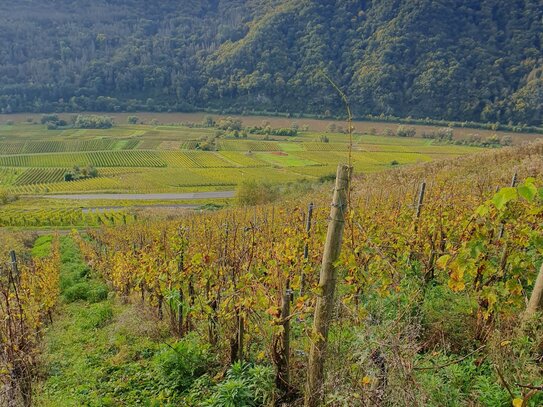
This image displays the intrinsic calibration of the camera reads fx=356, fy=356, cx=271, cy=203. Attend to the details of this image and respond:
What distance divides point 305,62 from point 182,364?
14411 cm

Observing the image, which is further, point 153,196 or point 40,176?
point 40,176

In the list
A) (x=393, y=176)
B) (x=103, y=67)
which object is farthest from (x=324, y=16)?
(x=393, y=176)

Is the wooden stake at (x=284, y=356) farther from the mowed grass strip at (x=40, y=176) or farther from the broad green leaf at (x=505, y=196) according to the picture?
the mowed grass strip at (x=40, y=176)

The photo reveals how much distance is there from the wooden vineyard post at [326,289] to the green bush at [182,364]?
5.87 ft

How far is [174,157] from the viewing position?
76.2 metres

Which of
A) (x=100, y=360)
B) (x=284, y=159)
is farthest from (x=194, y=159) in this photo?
(x=100, y=360)

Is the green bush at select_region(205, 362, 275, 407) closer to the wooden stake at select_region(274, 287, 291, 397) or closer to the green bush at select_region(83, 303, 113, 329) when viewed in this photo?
the wooden stake at select_region(274, 287, 291, 397)

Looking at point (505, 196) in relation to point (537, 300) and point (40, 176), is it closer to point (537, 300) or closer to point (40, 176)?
point (537, 300)

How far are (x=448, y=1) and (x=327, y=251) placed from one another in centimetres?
16271

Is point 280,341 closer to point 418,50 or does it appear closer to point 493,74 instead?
point 493,74

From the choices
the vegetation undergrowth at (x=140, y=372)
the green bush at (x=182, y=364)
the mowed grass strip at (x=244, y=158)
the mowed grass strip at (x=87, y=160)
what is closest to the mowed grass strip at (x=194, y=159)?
the mowed grass strip at (x=244, y=158)

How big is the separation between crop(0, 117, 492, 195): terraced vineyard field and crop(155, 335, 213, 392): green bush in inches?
1726

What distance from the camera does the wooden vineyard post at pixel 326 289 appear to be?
2.94 m

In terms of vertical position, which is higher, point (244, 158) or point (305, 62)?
point (305, 62)
